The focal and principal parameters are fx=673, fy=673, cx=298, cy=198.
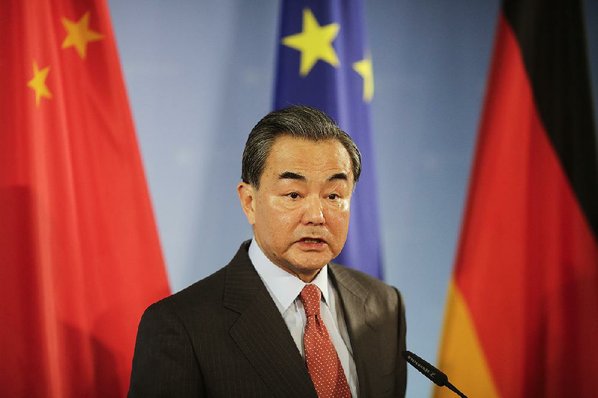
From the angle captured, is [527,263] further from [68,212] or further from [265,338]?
[68,212]

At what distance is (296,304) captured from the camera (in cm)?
159

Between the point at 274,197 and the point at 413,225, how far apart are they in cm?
131

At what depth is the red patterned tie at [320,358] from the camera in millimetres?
1503

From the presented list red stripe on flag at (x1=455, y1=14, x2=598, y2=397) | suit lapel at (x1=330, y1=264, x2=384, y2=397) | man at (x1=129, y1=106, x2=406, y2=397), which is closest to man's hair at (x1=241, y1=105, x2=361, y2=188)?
man at (x1=129, y1=106, x2=406, y2=397)

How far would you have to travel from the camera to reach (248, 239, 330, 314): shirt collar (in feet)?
5.19

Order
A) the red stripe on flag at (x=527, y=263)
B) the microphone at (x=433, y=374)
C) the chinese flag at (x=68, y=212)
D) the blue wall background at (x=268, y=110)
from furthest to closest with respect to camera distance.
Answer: the blue wall background at (x=268, y=110), the red stripe on flag at (x=527, y=263), the chinese flag at (x=68, y=212), the microphone at (x=433, y=374)

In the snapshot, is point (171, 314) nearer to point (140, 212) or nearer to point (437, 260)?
point (140, 212)

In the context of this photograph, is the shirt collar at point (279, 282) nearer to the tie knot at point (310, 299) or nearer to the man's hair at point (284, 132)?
the tie knot at point (310, 299)

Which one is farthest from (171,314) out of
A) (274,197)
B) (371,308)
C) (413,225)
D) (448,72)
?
(448,72)

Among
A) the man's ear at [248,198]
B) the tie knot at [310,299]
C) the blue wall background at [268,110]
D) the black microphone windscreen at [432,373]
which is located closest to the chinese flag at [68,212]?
the blue wall background at [268,110]

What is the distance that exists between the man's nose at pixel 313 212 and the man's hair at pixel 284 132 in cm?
14

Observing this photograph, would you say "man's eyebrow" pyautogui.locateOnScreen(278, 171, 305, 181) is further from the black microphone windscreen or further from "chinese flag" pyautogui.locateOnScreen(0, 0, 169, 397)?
"chinese flag" pyautogui.locateOnScreen(0, 0, 169, 397)

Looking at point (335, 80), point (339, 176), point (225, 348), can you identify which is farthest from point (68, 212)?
point (335, 80)

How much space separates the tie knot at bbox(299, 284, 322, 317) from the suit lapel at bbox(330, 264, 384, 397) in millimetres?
129
